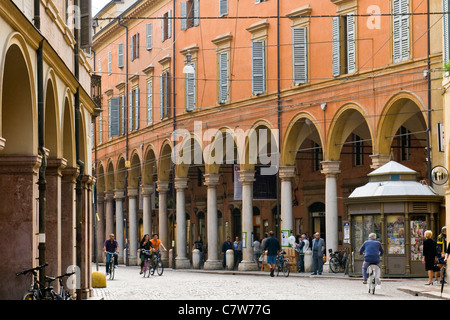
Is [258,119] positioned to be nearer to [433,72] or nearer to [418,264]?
[433,72]

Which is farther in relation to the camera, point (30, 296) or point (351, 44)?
point (351, 44)

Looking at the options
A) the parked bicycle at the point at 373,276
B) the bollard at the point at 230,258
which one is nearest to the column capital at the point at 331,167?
the bollard at the point at 230,258

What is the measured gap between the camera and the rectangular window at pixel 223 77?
145ft

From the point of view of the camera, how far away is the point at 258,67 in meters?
41.8

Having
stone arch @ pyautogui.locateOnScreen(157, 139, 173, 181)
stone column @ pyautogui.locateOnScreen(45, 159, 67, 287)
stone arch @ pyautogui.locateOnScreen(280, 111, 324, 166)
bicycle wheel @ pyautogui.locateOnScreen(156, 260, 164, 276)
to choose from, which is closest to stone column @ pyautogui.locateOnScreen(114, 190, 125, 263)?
stone arch @ pyautogui.locateOnScreen(157, 139, 173, 181)

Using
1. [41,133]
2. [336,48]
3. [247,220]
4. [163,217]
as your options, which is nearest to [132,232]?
[163,217]

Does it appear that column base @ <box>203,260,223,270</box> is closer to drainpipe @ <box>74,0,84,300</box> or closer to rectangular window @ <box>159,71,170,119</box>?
rectangular window @ <box>159,71,170,119</box>

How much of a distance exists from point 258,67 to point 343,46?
5753mm

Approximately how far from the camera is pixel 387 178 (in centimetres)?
3020

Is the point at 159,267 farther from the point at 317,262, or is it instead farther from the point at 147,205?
the point at 147,205

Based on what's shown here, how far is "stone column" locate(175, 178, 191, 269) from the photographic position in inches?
1873

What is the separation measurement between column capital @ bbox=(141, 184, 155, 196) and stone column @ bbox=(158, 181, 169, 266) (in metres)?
2.03
